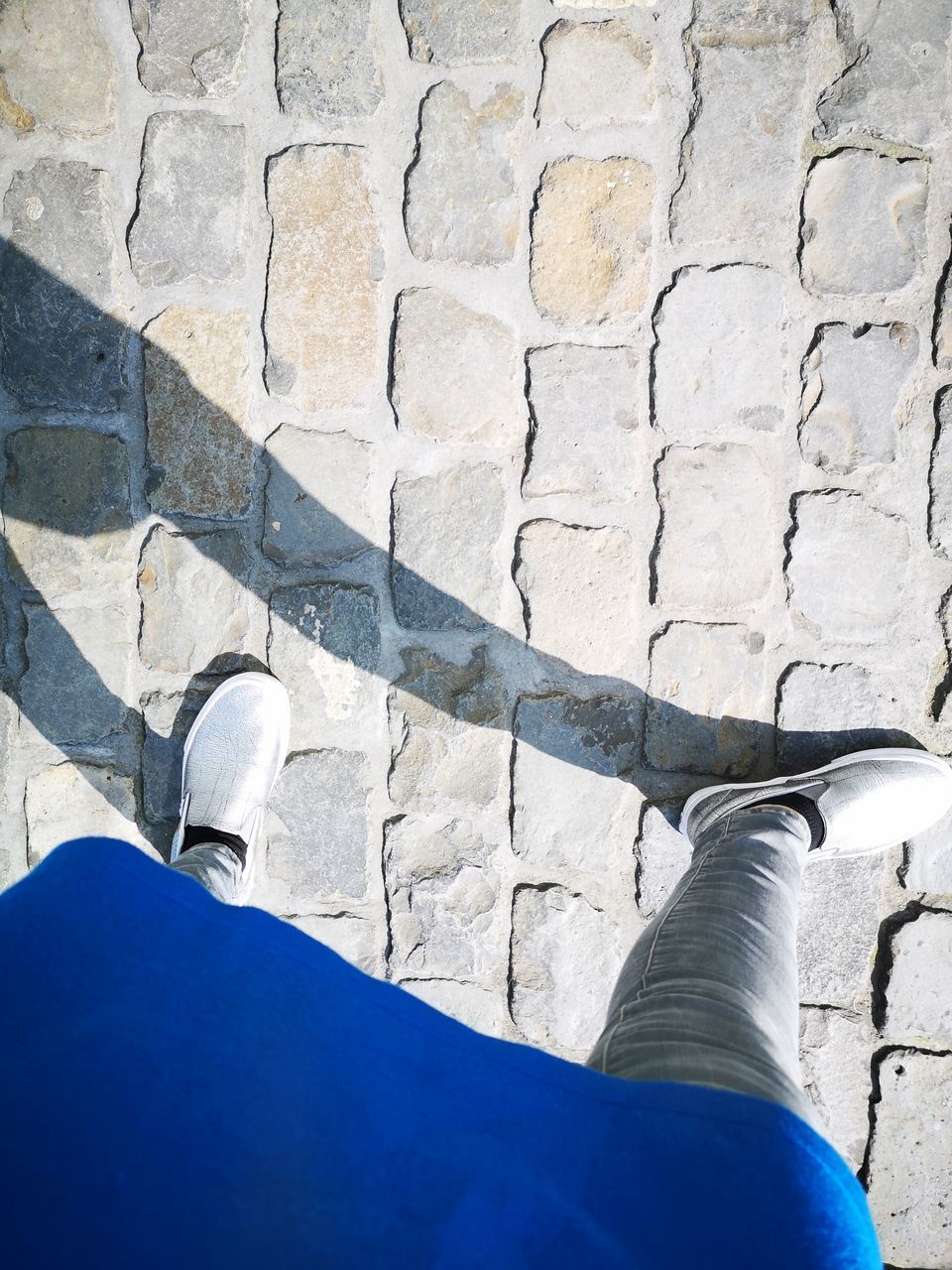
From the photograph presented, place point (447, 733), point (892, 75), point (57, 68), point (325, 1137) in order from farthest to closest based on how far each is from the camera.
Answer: point (447, 733) → point (57, 68) → point (892, 75) → point (325, 1137)

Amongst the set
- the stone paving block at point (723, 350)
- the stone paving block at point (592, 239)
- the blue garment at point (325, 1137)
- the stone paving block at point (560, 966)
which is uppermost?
the stone paving block at point (592, 239)

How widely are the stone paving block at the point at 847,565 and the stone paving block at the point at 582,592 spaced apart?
348mm

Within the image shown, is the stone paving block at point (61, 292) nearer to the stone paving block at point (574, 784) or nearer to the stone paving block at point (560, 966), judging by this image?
the stone paving block at point (574, 784)

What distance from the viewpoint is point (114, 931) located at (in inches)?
37.9

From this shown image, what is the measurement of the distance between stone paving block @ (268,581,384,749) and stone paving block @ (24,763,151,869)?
1.50ft

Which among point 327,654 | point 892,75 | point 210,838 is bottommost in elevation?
point 210,838

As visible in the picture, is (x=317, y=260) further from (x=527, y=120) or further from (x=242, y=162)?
(x=527, y=120)

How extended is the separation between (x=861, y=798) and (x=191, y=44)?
2103 mm

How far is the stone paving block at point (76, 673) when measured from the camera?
186 centimetres

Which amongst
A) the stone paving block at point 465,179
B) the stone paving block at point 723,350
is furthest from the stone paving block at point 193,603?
the stone paving block at point 723,350

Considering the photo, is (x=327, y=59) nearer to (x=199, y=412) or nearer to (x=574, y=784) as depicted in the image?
(x=199, y=412)

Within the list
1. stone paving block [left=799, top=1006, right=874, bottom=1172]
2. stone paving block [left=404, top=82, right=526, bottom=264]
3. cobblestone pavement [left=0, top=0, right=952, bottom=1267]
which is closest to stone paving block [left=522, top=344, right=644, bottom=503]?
cobblestone pavement [left=0, top=0, right=952, bottom=1267]

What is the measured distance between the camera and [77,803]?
1.91 metres

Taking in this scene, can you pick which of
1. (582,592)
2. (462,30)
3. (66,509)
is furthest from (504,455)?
(66,509)
